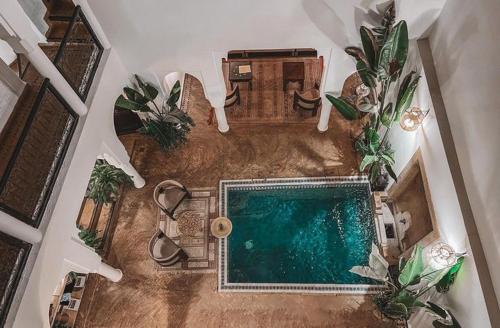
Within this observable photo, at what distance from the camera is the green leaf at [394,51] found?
14.4ft

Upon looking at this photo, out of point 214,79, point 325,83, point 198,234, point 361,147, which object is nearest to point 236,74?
point 214,79

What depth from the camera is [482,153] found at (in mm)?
3742

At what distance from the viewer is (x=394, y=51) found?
4574 millimetres

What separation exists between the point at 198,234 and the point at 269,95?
368 cm

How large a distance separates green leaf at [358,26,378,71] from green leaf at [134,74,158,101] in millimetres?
3746

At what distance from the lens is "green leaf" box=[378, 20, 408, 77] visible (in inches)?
173

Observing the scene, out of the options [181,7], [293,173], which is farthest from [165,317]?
[181,7]

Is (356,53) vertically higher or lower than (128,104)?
higher

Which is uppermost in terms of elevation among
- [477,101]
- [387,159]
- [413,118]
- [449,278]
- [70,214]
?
[413,118]

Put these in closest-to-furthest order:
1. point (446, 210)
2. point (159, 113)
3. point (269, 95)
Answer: point (446, 210) < point (159, 113) < point (269, 95)

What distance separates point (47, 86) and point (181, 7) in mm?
2094

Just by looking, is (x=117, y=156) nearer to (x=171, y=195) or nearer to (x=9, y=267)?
(x=171, y=195)

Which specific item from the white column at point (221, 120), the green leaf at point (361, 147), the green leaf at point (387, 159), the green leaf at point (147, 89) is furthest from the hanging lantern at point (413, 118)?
the green leaf at point (147, 89)

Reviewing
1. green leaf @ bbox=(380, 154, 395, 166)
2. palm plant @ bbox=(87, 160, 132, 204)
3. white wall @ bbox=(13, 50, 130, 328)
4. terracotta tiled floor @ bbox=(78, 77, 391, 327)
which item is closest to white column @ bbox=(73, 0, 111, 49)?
white wall @ bbox=(13, 50, 130, 328)
